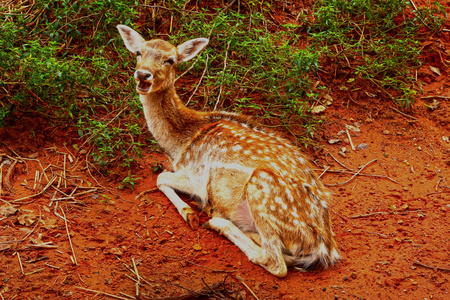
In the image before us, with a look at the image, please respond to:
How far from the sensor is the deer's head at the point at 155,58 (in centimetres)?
528

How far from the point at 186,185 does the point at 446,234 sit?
2.79 m

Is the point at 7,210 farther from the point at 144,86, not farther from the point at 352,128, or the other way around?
the point at 352,128

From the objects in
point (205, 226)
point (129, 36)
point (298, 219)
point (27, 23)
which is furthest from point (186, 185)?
point (27, 23)

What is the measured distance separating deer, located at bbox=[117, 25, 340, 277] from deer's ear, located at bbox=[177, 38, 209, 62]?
0.01 m

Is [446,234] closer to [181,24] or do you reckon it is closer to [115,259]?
[115,259]

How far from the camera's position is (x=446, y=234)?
505cm

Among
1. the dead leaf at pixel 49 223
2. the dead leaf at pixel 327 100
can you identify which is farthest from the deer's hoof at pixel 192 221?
the dead leaf at pixel 327 100

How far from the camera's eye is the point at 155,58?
549cm

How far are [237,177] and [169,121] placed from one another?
117 centimetres

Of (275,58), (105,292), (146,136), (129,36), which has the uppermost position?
(129,36)

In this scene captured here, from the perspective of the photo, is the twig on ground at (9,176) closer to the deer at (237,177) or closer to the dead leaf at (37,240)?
the dead leaf at (37,240)

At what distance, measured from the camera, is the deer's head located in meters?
5.28

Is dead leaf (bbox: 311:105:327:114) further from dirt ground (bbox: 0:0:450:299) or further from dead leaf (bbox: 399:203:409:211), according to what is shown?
dead leaf (bbox: 399:203:409:211)

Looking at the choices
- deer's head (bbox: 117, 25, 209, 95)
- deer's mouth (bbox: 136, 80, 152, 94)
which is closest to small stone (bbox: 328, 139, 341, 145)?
deer's head (bbox: 117, 25, 209, 95)
